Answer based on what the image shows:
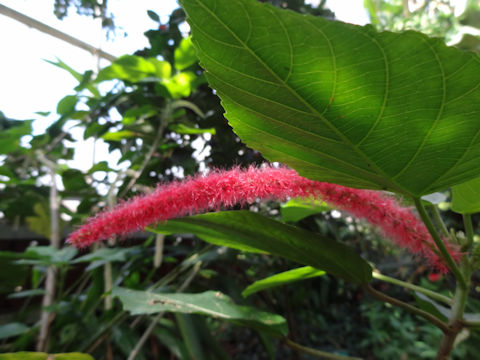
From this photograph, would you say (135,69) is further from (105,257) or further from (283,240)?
(283,240)

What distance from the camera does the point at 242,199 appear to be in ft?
1.37

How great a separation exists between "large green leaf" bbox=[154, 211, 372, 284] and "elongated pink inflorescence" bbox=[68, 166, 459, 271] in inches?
0.8

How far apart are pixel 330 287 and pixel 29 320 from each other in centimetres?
127

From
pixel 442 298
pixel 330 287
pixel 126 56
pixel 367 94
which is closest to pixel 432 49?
pixel 367 94

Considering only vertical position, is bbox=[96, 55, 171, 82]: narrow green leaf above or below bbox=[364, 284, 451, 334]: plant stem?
above

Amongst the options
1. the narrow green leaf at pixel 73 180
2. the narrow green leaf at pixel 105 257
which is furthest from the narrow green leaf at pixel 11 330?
the narrow green leaf at pixel 73 180

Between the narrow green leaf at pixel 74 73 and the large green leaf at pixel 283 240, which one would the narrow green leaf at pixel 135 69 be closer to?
the narrow green leaf at pixel 74 73

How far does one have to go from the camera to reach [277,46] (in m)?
0.22

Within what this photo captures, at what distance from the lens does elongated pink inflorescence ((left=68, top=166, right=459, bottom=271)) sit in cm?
39

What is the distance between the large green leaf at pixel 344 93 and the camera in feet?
0.70

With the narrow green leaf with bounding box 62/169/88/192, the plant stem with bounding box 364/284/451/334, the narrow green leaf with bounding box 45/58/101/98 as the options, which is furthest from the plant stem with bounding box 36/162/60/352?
the plant stem with bounding box 364/284/451/334

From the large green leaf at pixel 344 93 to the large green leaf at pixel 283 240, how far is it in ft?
0.34

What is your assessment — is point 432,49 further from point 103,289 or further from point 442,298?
point 103,289

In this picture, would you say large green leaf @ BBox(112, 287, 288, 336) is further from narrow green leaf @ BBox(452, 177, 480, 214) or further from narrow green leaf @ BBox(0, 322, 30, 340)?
narrow green leaf @ BBox(0, 322, 30, 340)
